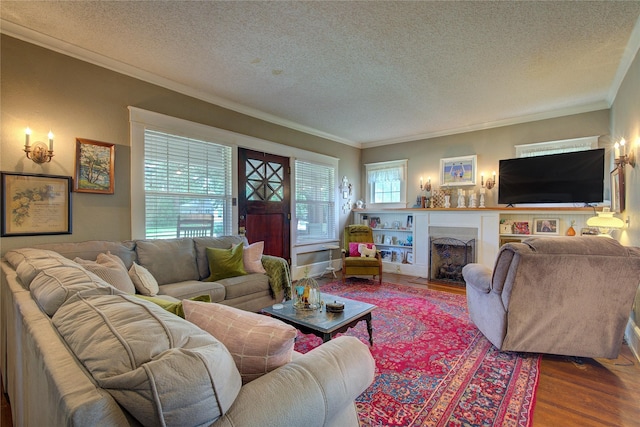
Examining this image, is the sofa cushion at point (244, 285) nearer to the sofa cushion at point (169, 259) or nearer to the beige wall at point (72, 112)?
the sofa cushion at point (169, 259)

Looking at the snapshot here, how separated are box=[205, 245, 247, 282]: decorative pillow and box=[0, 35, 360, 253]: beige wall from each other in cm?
92

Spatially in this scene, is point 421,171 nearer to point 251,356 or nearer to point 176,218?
point 176,218

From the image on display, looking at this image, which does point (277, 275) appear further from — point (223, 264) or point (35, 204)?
point (35, 204)

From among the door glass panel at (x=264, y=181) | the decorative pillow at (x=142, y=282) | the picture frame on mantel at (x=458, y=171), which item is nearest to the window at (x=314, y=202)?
the door glass panel at (x=264, y=181)

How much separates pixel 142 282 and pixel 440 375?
8.24 feet

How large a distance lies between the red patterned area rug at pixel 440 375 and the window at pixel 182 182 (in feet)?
6.87

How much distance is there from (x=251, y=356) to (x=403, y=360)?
6.18 feet

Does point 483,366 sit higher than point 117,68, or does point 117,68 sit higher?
point 117,68

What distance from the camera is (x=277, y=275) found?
3.46 meters

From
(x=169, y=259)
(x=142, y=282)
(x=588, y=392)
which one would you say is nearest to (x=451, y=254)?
(x=588, y=392)

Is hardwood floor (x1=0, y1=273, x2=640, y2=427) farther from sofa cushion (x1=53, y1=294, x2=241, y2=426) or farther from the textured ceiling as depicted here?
the textured ceiling

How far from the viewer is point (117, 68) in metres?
3.05

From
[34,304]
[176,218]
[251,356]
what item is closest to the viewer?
[251,356]

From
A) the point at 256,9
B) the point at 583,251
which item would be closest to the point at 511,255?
the point at 583,251
